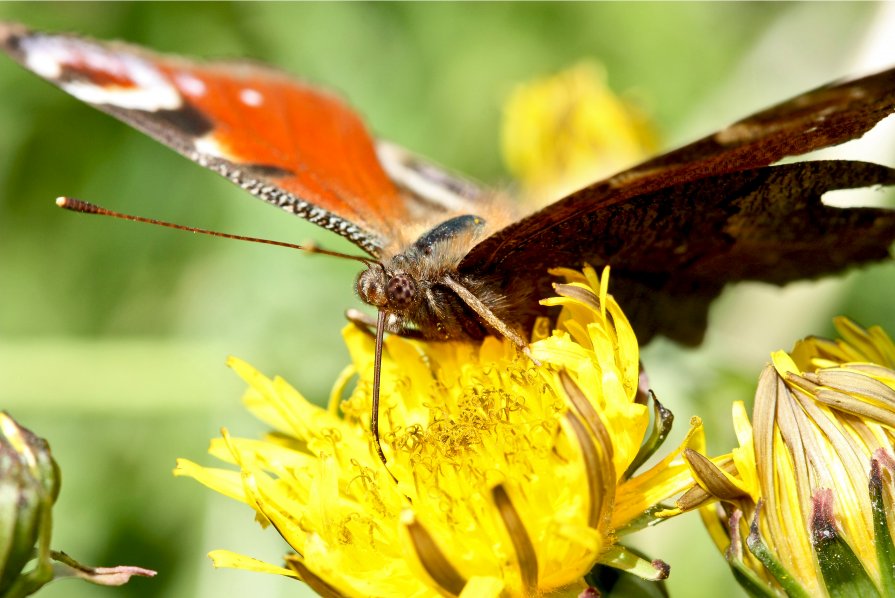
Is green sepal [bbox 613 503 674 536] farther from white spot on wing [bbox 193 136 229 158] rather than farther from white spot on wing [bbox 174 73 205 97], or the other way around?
white spot on wing [bbox 174 73 205 97]

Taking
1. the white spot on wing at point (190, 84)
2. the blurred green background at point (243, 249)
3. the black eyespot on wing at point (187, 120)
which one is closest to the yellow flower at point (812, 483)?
the blurred green background at point (243, 249)

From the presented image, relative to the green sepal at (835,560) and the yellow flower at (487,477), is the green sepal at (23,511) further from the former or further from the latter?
the green sepal at (835,560)

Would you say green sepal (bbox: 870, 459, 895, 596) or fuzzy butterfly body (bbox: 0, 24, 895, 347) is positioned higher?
fuzzy butterfly body (bbox: 0, 24, 895, 347)

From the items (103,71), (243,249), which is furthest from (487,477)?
(243,249)

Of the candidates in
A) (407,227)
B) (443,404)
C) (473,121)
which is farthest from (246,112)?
(473,121)

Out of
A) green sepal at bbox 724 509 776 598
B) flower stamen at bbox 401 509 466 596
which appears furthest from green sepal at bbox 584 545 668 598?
flower stamen at bbox 401 509 466 596

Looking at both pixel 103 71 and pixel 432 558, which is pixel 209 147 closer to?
pixel 103 71

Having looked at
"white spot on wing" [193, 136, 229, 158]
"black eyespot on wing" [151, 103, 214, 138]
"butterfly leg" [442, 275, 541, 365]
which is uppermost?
"black eyespot on wing" [151, 103, 214, 138]
